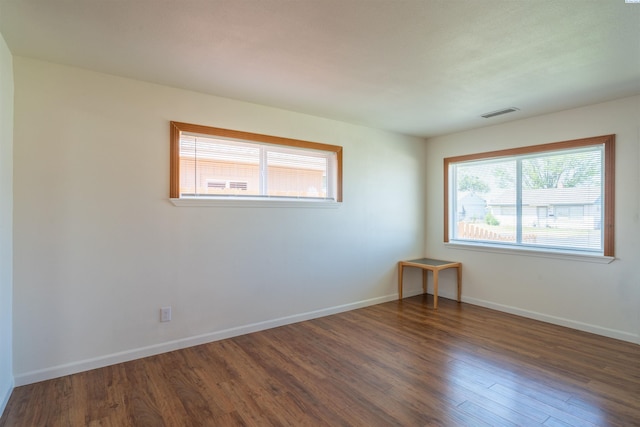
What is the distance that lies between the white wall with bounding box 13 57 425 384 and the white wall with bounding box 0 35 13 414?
0.08 metres

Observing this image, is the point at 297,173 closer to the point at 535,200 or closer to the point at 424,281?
the point at 424,281

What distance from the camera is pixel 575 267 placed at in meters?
3.57

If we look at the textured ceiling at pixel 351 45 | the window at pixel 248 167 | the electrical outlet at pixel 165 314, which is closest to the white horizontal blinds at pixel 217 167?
the window at pixel 248 167

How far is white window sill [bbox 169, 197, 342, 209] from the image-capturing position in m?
3.06

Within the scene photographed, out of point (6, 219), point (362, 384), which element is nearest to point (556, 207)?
point (362, 384)

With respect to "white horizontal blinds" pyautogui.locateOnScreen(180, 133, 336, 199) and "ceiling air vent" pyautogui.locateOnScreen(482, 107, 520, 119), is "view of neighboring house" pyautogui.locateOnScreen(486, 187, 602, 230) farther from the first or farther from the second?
"white horizontal blinds" pyautogui.locateOnScreen(180, 133, 336, 199)

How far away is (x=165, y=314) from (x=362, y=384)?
1.84 metres

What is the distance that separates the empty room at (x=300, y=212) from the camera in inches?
80.3

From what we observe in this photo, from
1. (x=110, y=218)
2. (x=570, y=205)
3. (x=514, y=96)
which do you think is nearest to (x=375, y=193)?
(x=514, y=96)

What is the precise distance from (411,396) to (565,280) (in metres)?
2.59

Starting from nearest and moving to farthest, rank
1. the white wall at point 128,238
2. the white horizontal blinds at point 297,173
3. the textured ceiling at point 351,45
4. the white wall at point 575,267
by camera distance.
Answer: the textured ceiling at point 351,45 → the white wall at point 128,238 → the white wall at point 575,267 → the white horizontal blinds at point 297,173

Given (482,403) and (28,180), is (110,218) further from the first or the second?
(482,403)

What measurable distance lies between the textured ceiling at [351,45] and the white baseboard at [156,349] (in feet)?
7.71

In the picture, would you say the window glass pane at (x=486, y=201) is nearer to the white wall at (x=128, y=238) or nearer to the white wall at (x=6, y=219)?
the white wall at (x=128, y=238)
